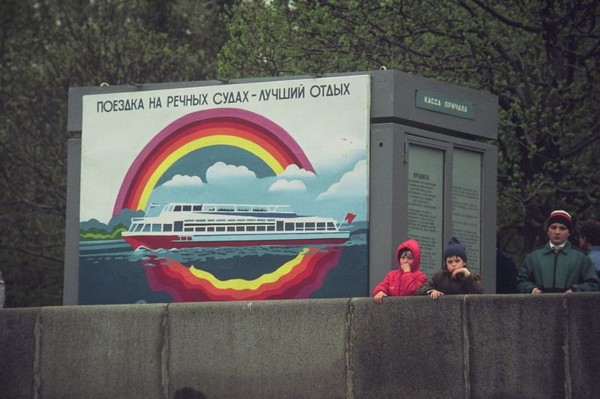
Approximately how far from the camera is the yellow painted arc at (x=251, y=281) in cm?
1369

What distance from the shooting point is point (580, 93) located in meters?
26.9

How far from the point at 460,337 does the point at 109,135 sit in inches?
213

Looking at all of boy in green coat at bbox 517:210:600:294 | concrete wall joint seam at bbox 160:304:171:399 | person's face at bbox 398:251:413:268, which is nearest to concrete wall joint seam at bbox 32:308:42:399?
concrete wall joint seam at bbox 160:304:171:399

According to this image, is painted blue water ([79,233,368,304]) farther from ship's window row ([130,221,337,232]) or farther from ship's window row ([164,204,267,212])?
ship's window row ([164,204,267,212])

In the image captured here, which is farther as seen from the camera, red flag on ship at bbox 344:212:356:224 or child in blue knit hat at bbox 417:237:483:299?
red flag on ship at bbox 344:212:356:224

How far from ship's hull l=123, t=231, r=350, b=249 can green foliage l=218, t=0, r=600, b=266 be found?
39.0 ft

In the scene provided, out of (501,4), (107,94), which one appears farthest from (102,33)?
(107,94)

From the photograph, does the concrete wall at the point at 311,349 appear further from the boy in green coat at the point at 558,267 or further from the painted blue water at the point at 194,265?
the painted blue water at the point at 194,265

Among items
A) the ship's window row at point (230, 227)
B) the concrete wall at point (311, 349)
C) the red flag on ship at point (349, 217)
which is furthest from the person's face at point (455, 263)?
the ship's window row at point (230, 227)

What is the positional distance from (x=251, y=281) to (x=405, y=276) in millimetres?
2294

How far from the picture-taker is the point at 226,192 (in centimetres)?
1410

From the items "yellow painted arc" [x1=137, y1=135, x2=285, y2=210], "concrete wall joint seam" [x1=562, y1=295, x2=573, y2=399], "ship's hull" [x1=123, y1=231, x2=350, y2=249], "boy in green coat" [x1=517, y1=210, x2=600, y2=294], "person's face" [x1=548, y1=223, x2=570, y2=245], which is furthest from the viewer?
"yellow painted arc" [x1=137, y1=135, x2=285, y2=210]

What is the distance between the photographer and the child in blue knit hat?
1144 centimetres

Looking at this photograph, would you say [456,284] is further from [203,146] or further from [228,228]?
[203,146]
